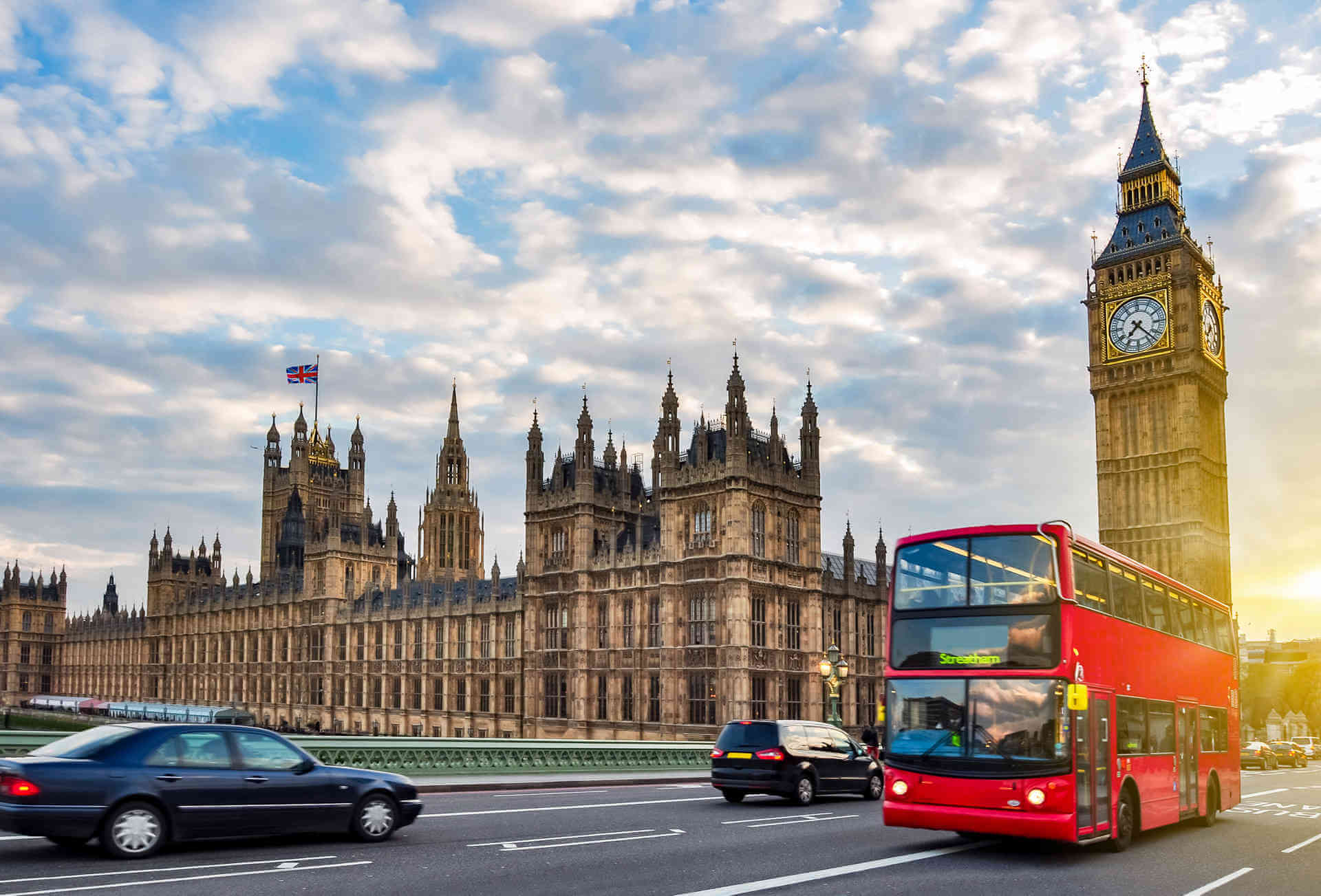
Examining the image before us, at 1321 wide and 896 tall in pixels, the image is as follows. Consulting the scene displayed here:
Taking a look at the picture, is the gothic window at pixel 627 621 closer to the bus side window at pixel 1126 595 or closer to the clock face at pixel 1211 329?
the bus side window at pixel 1126 595

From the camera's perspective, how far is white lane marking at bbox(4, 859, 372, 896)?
1027cm

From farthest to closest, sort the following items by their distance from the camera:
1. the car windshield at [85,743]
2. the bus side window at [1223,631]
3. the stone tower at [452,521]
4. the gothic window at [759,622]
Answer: the stone tower at [452,521], the gothic window at [759,622], the bus side window at [1223,631], the car windshield at [85,743]

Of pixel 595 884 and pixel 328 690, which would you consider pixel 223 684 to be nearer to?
pixel 328 690

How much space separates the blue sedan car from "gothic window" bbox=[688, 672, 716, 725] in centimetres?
3968

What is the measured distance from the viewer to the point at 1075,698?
13.8 metres

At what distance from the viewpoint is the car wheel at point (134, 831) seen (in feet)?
40.2

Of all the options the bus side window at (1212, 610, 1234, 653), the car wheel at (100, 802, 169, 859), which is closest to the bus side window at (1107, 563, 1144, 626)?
the bus side window at (1212, 610, 1234, 653)

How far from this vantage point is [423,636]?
7819 cm

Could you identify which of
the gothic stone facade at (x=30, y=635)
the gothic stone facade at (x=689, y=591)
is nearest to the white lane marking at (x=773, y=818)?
the gothic stone facade at (x=689, y=591)

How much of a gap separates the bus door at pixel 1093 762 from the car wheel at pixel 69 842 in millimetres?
11484

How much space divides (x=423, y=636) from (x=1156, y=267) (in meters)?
64.6

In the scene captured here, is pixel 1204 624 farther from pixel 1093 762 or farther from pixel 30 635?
pixel 30 635

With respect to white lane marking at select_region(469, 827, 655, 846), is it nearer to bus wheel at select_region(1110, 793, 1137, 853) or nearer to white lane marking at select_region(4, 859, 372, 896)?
white lane marking at select_region(4, 859, 372, 896)

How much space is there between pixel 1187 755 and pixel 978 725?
651cm
